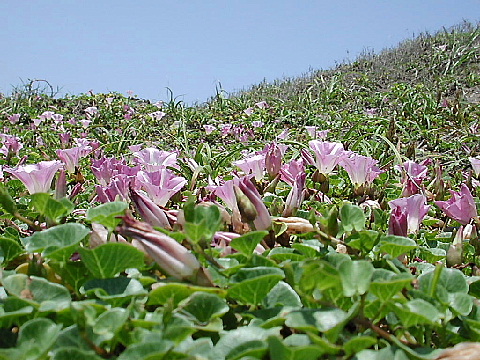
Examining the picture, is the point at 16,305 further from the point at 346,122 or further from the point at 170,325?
the point at 346,122

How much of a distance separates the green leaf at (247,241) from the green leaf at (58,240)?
24cm

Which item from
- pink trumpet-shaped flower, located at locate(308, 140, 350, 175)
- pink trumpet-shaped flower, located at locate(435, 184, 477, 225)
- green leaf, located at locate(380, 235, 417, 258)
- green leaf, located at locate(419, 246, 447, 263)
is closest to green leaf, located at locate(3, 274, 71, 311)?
green leaf, located at locate(380, 235, 417, 258)

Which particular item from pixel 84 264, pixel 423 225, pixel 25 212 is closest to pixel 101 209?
pixel 84 264

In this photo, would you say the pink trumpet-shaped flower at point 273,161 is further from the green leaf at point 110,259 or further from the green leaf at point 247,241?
the green leaf at point 110,259

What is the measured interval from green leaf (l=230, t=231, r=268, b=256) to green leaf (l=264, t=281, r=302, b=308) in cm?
9

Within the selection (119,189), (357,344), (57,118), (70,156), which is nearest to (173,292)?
(357,344)

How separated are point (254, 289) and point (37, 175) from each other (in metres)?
0.93

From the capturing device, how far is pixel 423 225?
5.16 feet

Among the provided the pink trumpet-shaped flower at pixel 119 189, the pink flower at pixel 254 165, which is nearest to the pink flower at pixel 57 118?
the pink flower at pixel 254 165

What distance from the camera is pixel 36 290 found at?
70 centimetres

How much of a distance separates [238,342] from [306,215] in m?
0.69

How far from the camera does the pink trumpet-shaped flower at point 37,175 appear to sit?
139cm

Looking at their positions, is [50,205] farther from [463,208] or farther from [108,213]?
[463,208]

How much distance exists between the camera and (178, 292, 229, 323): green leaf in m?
0.67
